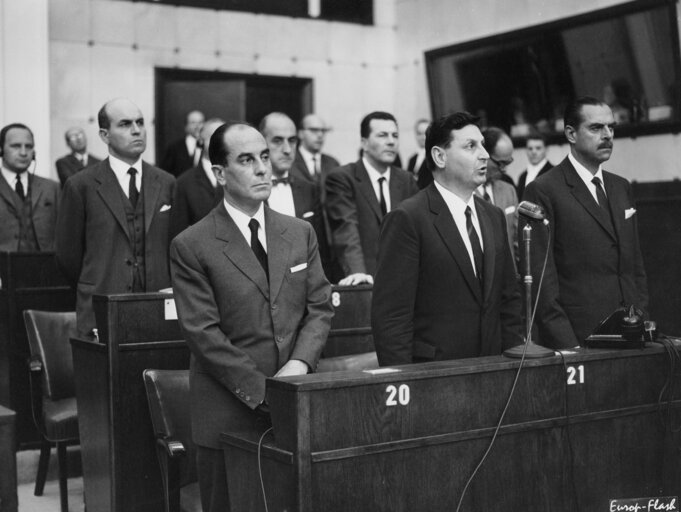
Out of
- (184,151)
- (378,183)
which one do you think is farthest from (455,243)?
(184,151)

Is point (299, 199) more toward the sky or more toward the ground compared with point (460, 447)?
more toward the sky

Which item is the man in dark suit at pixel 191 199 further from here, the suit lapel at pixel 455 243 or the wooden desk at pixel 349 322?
the suit lapel at pixel 455 243

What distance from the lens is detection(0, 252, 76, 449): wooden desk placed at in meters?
6.02

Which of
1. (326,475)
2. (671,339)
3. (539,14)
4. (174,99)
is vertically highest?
(539,14)

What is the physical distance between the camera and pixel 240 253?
3.36 metres

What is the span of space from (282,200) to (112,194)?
1.09 m

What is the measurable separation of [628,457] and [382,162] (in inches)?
104

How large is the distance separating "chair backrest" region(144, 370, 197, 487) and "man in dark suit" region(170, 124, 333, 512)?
21.2 inches

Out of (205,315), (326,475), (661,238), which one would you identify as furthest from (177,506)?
(661,238)

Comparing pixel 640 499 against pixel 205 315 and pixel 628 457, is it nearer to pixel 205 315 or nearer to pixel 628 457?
pixel 628 457

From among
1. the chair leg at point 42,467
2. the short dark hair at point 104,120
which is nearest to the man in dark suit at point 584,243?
the short dark hair at point 104,120

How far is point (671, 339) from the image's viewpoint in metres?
3.82

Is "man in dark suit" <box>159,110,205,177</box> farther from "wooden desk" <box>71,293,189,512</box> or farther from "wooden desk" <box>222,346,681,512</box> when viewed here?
"wooden desk" <box>222,346,681,512</box>

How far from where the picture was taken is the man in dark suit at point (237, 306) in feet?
10.7
